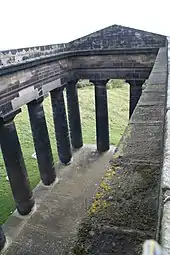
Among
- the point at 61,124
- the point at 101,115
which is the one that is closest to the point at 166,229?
the point at 61,124

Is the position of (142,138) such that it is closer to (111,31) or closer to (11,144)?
(11,144)

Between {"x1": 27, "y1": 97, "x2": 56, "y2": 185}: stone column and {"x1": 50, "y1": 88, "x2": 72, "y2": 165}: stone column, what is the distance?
159 cm

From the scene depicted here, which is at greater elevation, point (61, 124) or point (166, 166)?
point (166, 166)

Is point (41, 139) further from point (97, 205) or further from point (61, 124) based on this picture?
point (97, 205)

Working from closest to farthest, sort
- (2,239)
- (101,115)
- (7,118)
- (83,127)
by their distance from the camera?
(7,118) < (2,239) < (101,115) < (83,127)

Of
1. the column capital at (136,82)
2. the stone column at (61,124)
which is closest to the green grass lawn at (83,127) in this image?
the stone column at (61,124)

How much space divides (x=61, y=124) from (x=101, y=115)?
Answer: 7.11ft

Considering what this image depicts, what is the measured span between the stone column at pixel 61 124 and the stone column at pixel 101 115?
1.78 metres

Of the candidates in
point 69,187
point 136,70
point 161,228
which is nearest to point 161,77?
point 161,228

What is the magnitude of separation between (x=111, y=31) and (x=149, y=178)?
385 inches

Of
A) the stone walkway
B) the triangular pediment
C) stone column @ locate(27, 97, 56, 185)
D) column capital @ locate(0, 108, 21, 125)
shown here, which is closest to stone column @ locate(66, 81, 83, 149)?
the triangular pediment

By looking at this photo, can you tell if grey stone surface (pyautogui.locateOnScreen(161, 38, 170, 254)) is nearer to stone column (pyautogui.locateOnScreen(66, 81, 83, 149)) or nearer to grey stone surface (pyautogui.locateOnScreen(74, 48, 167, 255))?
grey stone surface (pyautogui.locateOnScreen(74, 48, 167, 255))

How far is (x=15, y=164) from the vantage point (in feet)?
27.1

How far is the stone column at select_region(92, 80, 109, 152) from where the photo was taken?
471 inches
